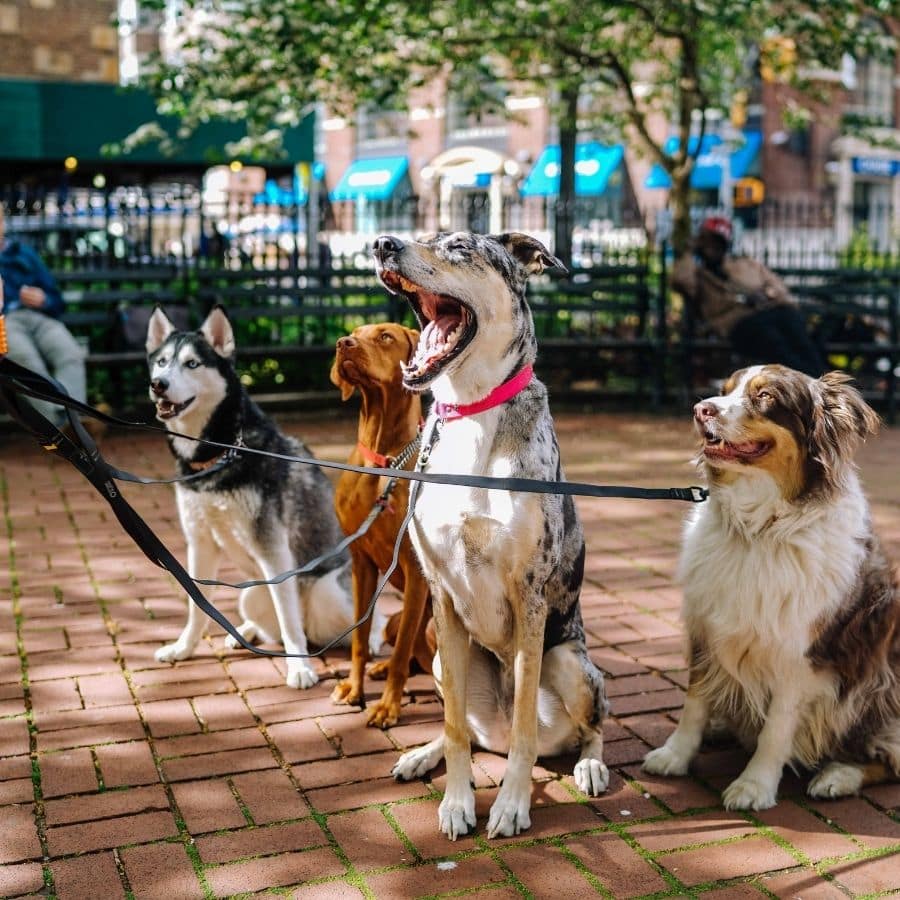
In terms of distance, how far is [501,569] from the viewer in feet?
11.1

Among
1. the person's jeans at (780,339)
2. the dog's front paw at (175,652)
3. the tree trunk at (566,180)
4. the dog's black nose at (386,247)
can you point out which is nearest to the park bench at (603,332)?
the tree trunk at (566,180)

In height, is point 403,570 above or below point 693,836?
above

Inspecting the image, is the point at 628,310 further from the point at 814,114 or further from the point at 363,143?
the point at 363,143

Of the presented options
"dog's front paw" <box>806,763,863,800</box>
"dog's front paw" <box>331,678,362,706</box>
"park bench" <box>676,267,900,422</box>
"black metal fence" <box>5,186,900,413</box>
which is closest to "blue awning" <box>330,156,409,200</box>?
"black metal fence" <box>5,186,900,413</box>

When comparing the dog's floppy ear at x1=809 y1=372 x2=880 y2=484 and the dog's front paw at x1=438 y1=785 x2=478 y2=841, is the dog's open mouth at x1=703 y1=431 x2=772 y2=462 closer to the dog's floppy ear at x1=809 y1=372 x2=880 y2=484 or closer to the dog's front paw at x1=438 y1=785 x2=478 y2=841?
the dog's floppy ear at x1=809 y1=372 x2=880 y2=484

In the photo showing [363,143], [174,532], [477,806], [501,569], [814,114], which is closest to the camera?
[501,569]

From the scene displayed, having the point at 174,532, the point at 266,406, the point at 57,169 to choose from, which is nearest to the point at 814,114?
the point at 266,406

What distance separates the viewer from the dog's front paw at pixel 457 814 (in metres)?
3.38

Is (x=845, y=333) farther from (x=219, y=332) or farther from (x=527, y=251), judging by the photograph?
(x=527, y=251)

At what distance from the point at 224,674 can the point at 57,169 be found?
12959mm

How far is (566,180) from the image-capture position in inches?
619

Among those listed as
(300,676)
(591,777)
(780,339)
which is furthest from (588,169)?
(591,777)

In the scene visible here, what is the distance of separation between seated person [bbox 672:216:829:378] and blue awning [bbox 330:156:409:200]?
27105 mm

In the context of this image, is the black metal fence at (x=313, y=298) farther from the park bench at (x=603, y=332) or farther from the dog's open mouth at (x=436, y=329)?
the dog's open mouth at (x=436, y=329)
